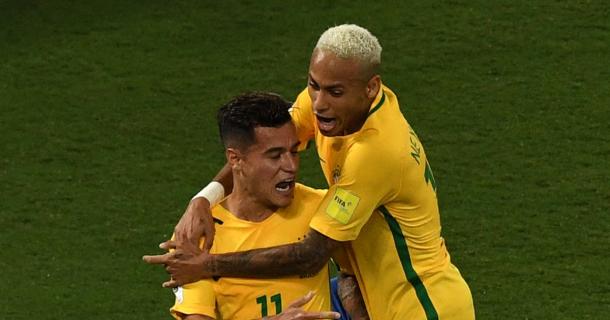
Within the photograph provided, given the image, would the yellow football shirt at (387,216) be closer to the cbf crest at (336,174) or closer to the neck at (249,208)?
the cbf crest at (336,174)

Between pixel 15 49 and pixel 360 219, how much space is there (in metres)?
7.48

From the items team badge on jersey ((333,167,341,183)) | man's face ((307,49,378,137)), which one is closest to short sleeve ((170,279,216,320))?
team badge on jersey ((333,167,341,183))

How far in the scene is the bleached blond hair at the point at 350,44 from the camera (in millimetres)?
5781

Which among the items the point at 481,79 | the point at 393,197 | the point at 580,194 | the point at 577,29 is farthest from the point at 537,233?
the point at 393,197

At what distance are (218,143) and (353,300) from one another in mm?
→ 5383

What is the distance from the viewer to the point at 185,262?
19.1 ft

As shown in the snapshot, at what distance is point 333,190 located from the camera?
19.4 feet

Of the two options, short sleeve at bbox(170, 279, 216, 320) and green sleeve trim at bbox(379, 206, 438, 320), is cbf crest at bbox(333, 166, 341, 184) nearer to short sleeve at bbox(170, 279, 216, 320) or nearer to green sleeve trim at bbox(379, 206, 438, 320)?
green sleeve trim at bbox(379, 206, 438, 320)

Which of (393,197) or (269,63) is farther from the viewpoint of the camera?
(269,63)

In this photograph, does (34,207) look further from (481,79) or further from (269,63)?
(481,79)

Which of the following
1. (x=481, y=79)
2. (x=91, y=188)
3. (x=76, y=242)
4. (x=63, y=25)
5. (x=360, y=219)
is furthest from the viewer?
(x=63, y=25)

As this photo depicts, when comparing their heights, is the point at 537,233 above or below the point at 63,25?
below

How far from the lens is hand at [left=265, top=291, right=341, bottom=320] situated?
5.54 m

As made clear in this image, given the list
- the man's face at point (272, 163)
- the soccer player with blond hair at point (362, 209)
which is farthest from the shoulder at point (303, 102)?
the man's face at point (272, 163)
